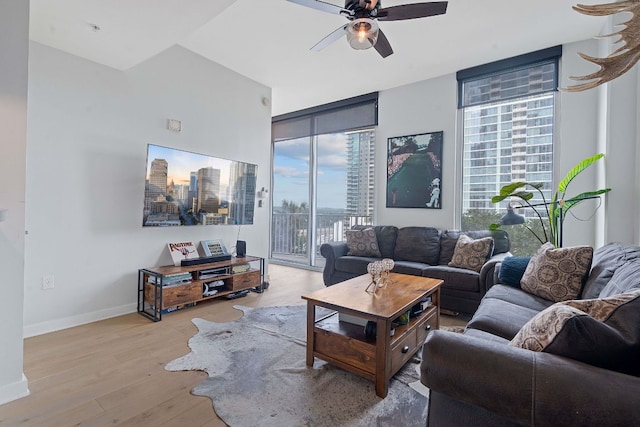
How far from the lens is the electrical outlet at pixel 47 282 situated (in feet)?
8.44

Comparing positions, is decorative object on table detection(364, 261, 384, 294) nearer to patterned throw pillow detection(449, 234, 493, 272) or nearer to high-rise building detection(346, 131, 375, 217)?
patterned throw pillow detection(449, 234, 493, 272)

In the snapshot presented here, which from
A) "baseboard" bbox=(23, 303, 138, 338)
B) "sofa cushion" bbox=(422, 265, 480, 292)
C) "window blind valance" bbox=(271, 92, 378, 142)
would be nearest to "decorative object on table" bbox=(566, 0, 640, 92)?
"sofa cushion" bbox=(422, 265, 480, 292)

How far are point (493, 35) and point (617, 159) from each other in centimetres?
168

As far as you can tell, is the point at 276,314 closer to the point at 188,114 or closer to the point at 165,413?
the point at 165,413

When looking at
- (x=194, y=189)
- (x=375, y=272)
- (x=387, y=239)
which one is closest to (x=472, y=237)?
(x=387, y=239)

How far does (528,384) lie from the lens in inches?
34.9

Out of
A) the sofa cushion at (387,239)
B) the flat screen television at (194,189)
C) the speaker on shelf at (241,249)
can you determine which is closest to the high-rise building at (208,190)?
the flat screen television at (194,189)

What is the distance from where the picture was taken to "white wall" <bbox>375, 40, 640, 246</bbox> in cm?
260

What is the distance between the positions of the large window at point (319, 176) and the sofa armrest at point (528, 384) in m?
3.96

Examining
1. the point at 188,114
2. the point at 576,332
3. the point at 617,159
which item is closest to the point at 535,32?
the point at 617,159

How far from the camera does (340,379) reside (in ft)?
6.26

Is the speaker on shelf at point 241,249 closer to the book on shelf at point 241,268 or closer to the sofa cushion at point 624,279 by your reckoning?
the book on shelf at point 241,268

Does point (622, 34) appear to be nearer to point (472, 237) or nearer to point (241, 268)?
point (472, 237)

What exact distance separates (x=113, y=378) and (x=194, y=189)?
1.97 metres
